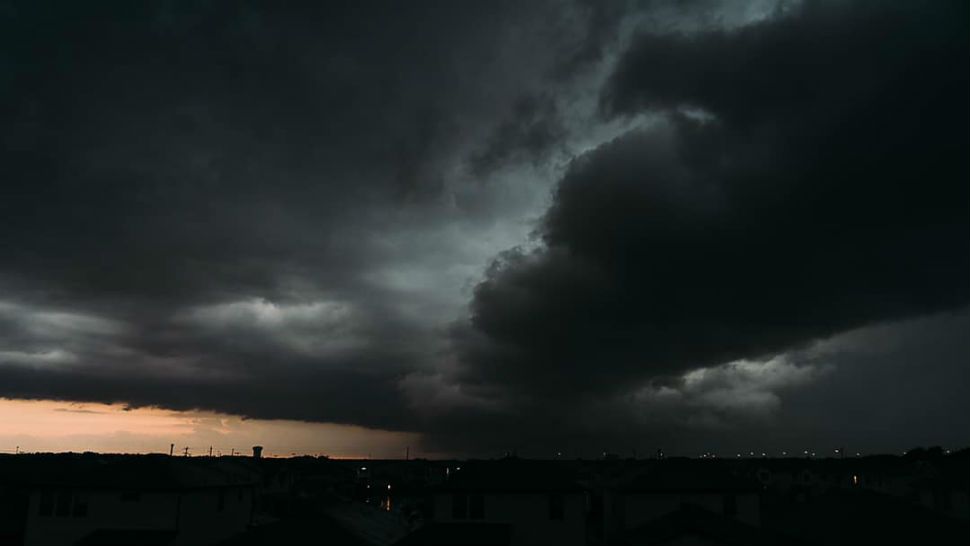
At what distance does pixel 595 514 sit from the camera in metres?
70.2

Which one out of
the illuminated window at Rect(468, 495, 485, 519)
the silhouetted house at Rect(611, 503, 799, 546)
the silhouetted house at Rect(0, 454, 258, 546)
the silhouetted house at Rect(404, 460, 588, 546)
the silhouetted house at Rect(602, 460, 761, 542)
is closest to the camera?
the silhouetted house at Rect(611, 503, 799, 546)

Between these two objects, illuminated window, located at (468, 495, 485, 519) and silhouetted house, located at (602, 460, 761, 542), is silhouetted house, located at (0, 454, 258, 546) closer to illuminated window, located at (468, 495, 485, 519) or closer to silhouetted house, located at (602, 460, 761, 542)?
illuminated window, located at (468, 495, 485, 519)

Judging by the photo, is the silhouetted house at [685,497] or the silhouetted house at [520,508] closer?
the silhouetted house at [520,508]

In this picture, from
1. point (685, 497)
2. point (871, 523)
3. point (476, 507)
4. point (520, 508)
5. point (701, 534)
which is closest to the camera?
point (701, 534)

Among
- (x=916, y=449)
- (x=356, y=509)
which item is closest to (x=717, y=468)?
(x=356, y=509)

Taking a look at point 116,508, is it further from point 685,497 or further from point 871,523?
point 871,523

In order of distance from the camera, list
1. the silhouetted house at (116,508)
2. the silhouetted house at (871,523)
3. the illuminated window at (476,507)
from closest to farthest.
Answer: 1. the silhouetted house at (871,523)
2. the illuminated window at (476,507)
3. the silhouetted house at (116,508)

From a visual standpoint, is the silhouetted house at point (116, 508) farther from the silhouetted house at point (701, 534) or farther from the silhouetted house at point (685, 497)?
the silhouetted house at point (685, 497)

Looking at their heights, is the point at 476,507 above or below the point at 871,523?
above

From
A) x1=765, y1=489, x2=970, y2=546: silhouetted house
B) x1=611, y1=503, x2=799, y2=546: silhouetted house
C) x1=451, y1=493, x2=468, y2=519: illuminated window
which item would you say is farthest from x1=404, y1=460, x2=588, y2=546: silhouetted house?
x1=765, y1=489, x2=970, y2=546: silhouetted house

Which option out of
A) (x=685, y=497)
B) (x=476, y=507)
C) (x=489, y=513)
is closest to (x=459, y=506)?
(x=476, y=507)

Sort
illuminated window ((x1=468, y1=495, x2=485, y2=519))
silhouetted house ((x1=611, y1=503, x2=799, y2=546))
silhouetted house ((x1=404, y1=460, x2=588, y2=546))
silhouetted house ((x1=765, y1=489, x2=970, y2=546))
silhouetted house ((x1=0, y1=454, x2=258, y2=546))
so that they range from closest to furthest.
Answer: silhouetted house ((x1=611, y1=503, x2=799, y2=546))
silhouetted house ((x1=765, y1=489, x2=970, y2=546))
silhouetted house ((x1=404, y1=460, x2=588, y2=546))
illuminated window ((x1=468, y1=495, x2=485, y2=519))
silhouetted house ((x1=0, y1=454, x2=258, y2=546))

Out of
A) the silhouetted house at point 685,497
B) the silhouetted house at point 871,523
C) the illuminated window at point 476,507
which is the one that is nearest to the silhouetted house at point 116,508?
the illuminated window at point 476,507

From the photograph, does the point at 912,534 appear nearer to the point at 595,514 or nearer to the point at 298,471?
the point at 595,514
